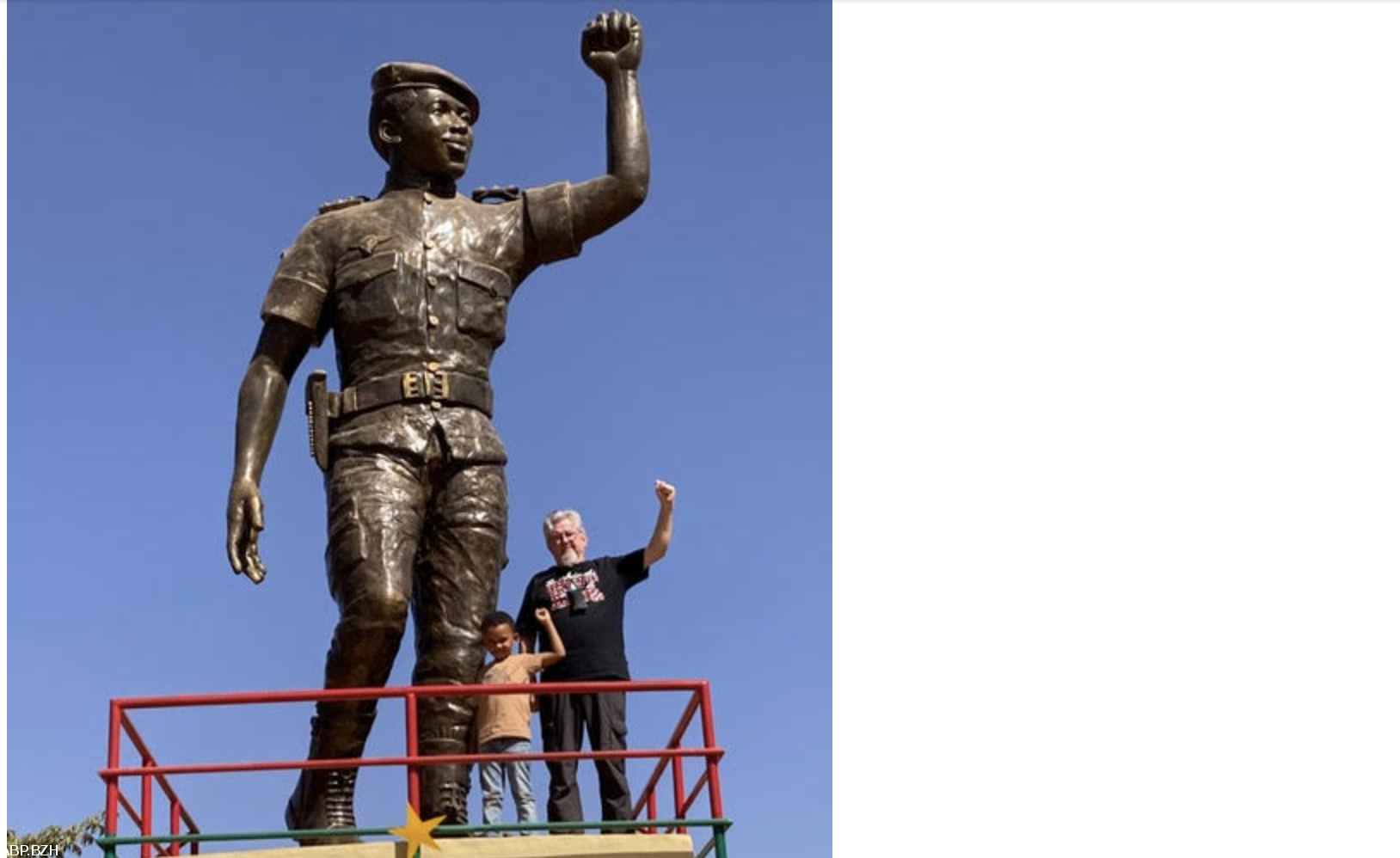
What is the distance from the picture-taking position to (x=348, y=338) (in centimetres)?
924

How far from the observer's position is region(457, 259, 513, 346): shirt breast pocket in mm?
9234

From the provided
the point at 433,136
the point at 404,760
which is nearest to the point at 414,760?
the point at 404,760

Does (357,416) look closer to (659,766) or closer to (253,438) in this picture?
(253,438)

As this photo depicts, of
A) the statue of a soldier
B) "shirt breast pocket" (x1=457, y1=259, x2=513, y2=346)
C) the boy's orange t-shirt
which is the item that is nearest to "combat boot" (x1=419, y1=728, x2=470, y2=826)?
the statue of a soldier

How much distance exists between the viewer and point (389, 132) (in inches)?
381

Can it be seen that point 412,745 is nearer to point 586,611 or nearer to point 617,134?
point 586,611

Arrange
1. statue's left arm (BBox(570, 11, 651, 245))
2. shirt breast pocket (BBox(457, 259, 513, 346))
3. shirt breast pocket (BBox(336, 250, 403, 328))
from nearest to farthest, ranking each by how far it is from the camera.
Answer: shirt breast pocket (BBox(336, 250, 403, 328)), shirt breast pocket (BBox(457, 259, 513, 346)), statue's left arm (BBox(570, 11, 651, 245))

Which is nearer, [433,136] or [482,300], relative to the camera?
[482,300]

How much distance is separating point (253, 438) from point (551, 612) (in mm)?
1735

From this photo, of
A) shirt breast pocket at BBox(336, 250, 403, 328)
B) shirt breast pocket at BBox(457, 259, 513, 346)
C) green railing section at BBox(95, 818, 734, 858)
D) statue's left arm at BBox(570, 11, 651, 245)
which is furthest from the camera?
statue's left arm at BBox(570, 11, 651, 245)

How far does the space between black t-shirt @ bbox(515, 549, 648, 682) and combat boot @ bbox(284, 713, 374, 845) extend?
1.00 m

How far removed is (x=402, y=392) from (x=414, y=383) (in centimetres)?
8

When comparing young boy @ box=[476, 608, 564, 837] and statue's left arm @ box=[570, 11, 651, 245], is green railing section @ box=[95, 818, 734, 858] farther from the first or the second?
statue's left arm @ box=[570, 11, 651, 245]

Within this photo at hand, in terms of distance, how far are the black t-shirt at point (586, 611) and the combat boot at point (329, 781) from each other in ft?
3.28
